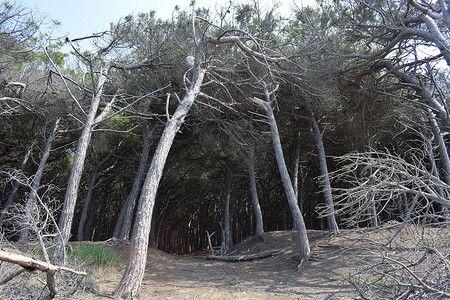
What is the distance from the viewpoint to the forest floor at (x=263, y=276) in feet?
17.5

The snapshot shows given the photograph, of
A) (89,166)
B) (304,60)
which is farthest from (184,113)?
(89,166)

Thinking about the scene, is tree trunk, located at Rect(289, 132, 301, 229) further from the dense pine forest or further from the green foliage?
the green foliage

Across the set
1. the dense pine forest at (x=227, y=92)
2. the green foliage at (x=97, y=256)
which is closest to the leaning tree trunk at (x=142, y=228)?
the dense pine forest at (x=227, y=92)

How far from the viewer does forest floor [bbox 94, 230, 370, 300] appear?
17.5 ft

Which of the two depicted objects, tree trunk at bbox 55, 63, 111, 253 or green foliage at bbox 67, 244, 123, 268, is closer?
green foliage at bbox 67, 244, 123, 268

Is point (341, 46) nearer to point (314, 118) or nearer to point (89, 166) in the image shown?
point (314, 118)

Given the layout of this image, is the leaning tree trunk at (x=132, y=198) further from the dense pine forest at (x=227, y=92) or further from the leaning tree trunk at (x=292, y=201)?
the leaning tree trunk at (x=292, y=201)

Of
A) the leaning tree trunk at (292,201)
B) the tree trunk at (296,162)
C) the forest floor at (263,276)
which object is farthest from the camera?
the tree trunk at (296,162)

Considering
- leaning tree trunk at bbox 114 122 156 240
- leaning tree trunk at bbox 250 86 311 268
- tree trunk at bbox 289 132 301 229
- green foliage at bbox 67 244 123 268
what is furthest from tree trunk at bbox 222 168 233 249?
green foliage at bbox 67 244 123 268

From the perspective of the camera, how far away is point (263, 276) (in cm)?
708

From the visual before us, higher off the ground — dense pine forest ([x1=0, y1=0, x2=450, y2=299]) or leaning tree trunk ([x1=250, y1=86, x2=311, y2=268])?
dense pine forest ([x1=0, y1=0, x2=450, y2=299])

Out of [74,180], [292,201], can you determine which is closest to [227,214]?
[292,201]

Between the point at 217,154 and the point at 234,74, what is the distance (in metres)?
4.16

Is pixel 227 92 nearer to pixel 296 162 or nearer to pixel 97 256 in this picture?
pixel 296 162
